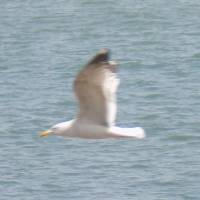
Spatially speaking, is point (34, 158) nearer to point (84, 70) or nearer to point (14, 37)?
point (14, 37)

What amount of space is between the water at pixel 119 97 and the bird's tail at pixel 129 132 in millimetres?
12612

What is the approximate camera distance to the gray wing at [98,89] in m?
14.9

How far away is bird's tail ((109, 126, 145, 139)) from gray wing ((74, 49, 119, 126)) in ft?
0.62

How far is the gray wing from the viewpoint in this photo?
14.9 meters

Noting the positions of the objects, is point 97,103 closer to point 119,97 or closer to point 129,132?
point 129,132

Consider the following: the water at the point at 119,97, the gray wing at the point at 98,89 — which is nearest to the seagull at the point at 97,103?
the gray wing at the point at 98,89

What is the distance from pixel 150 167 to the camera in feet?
100

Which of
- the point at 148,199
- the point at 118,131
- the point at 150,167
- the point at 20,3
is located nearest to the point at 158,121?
the point at 150,167

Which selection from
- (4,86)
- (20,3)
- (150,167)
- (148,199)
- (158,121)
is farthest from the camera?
(20,3)

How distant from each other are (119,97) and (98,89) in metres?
19.5

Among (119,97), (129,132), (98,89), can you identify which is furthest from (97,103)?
(119,97)

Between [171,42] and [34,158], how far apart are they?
988 centimetres

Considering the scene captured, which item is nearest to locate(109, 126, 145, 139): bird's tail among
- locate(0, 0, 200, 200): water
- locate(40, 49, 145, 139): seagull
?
locate(40, 49, 145, 139): seagull

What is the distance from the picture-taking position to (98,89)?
15688mm
